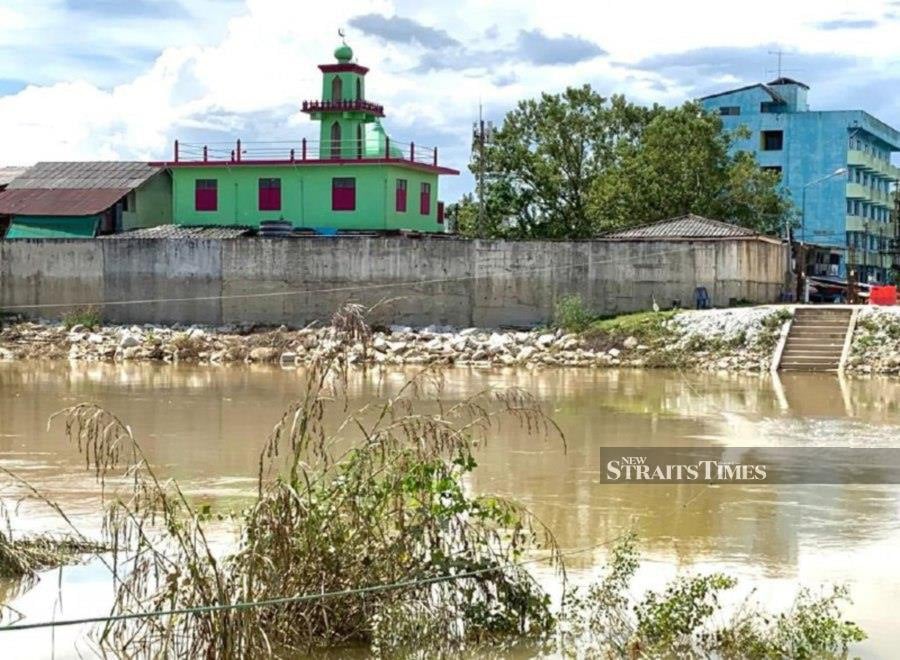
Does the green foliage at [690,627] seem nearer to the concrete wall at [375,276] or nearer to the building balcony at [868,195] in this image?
the concrete wall at [375,276]

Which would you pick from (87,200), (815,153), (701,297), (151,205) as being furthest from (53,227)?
(815,153)

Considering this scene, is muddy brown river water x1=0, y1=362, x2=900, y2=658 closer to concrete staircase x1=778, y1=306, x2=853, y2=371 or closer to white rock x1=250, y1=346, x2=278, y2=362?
concrete staircase x1=778, y1=306, x2=853, y2=371

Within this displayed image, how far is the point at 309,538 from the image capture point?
8.56m

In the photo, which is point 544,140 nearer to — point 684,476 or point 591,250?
point 591,250

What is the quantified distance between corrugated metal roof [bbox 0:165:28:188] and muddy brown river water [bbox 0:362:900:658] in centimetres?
1805

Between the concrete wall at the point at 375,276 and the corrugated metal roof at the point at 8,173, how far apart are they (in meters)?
8.51

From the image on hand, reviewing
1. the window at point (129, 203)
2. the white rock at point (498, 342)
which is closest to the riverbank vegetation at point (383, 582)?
the white rock at point (498, 342)

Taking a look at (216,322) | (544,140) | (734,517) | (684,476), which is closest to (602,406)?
(684,476)

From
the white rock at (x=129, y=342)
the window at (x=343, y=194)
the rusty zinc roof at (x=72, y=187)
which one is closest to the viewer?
the white rock at (x=129, y=342)

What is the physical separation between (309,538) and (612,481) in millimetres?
7663

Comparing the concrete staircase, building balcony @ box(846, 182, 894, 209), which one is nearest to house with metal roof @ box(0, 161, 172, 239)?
the concrete staircase

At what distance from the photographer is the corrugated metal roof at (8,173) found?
48.0 meters

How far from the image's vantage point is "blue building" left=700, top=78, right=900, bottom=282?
5759 centimetres

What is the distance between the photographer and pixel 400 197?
A: 42.4m
